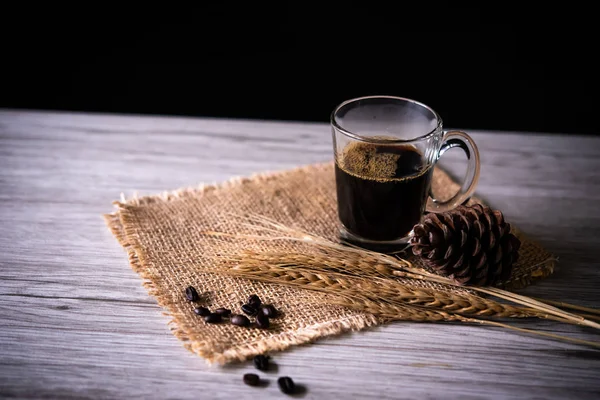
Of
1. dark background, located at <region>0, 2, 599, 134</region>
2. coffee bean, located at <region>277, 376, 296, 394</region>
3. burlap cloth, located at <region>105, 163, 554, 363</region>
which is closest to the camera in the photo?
coffee bean, located at <region>277, 376, 296, 394</region>

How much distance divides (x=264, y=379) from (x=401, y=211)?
0.52 m

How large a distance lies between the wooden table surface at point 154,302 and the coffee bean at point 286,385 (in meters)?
0.01

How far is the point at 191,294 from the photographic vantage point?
4.23 ft

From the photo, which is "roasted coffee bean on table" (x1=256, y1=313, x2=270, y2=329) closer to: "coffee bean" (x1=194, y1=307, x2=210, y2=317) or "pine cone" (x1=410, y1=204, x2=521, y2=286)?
"coffee bean" (x1=194, y1=307, x2=210, y2=317)

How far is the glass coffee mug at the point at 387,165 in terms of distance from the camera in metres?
1.38

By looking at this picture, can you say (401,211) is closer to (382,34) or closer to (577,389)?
(577,389)

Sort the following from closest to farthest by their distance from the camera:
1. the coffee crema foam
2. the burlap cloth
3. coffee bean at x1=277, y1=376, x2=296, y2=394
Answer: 1. coffee bean at x1=277, y1=376, x2=296, y2=394
2. the burlap cloth
3. the coffee crema foam

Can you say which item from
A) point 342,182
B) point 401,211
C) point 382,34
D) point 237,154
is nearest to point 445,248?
point 401,211

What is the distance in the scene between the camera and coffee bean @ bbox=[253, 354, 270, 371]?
1129mm

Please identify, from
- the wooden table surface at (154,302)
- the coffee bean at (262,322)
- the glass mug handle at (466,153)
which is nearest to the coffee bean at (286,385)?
the wooden table surface at (154,302)

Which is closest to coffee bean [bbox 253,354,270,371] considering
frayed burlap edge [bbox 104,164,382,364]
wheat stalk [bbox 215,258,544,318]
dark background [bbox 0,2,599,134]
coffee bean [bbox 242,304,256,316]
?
frayed burlap edge [bbox 104,164,382,364]

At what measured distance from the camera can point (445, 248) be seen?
4.24 feet

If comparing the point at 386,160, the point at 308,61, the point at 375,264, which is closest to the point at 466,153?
the point at 386,160

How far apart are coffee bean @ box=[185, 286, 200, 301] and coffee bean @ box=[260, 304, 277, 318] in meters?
0.14
